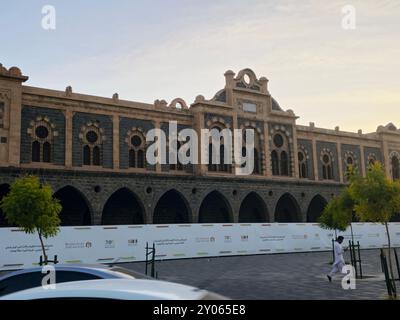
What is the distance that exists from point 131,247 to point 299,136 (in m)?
20.5

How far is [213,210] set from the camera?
33.4 meters

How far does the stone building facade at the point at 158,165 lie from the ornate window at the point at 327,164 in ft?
0.29

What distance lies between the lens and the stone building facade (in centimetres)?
2488

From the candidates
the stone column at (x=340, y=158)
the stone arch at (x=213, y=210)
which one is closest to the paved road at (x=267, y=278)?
the stone arch at (x=213, y=210)

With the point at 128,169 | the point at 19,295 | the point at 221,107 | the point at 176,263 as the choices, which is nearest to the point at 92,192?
the point at 128,169

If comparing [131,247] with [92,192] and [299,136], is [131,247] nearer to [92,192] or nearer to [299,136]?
[92,192]

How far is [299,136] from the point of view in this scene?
1444 inches

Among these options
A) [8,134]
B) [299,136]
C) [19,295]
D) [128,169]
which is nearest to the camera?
[19,295]

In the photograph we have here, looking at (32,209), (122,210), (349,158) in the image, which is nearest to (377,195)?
(32,209)

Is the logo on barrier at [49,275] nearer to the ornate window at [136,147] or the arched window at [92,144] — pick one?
the arched window at [92,144]

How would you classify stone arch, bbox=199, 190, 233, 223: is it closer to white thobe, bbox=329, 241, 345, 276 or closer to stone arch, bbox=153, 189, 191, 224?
stone arch, bbox=153, 189, 191, 224

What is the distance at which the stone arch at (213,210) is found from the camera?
3306 centimetres

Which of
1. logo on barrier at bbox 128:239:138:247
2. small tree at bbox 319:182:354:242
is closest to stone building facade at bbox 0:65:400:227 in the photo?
small tree at bbox 319:182:354:242

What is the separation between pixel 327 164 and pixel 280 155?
594 centimetres
